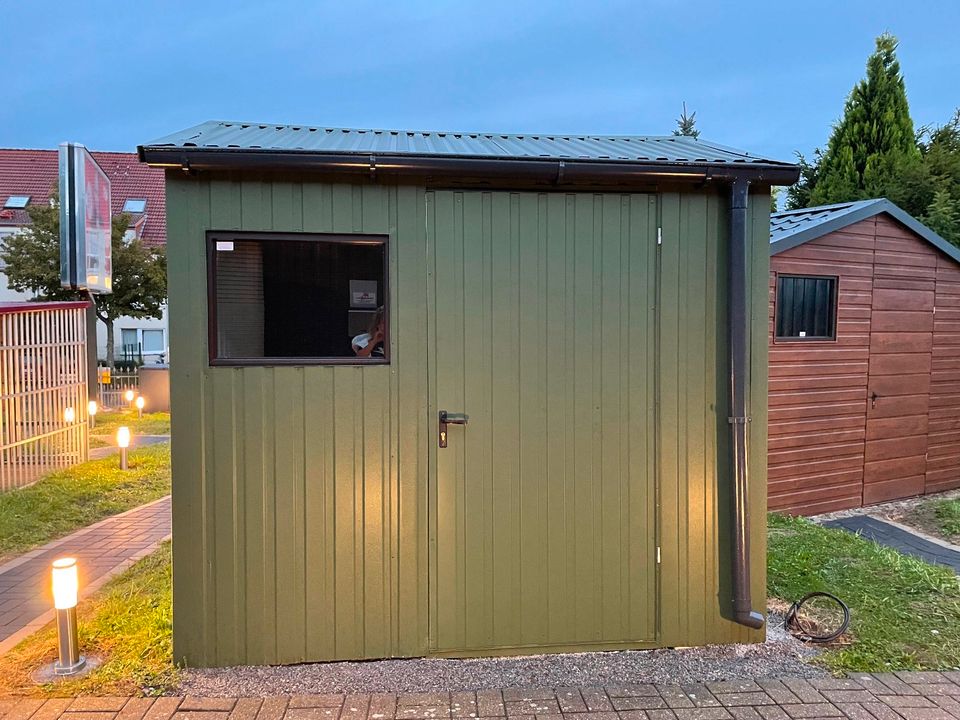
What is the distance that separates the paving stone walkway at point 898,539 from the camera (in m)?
5.58

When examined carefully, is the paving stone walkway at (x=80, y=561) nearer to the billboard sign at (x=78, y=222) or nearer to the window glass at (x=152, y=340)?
the billboard sign at (x=78, y=222)

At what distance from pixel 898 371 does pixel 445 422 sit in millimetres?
6564

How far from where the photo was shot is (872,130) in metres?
16.1

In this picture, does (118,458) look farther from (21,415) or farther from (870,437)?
(870,437)

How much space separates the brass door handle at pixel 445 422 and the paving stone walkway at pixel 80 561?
8.86ft

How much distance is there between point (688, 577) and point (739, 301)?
5.17 ft

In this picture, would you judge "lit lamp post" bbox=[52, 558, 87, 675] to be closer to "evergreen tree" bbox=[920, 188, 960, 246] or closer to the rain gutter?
the rain gutter

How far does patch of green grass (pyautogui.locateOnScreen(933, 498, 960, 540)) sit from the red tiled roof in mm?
24867

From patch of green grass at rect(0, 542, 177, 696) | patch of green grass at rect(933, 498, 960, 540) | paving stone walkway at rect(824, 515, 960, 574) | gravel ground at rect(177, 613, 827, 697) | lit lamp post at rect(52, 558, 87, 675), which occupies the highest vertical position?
lit lamp post at rect(52, 558, 87, 675)

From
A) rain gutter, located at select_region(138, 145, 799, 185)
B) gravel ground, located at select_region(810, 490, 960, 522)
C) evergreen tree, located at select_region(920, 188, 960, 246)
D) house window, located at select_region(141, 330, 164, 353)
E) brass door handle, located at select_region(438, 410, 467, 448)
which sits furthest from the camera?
house window, located at select_region(141, 330, 164, 353)

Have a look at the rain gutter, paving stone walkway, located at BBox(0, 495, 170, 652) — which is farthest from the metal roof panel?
paving stone walkway, located at BBox(0, 495, 170, 652)

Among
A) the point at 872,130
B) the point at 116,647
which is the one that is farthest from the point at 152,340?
the point at 872,130

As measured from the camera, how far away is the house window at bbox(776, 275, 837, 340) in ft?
21.5

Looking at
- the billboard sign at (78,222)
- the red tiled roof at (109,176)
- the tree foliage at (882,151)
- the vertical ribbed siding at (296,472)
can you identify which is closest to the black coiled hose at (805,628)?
the vertical ribbed siding at (296,472)
